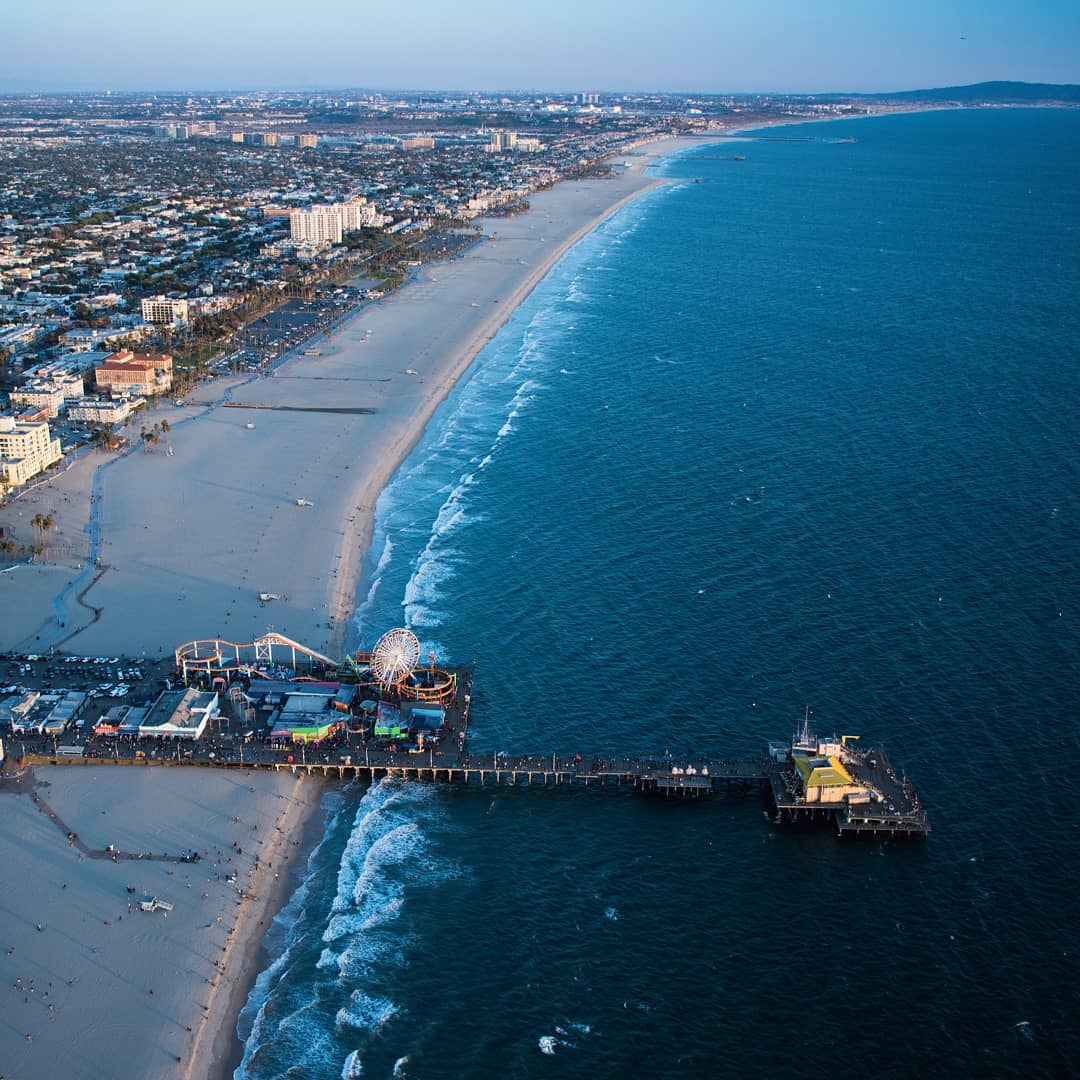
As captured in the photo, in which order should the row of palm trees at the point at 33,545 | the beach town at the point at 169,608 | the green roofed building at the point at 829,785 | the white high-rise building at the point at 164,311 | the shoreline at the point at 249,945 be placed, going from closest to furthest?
1. the shoreline at the point at 249,945
2. the beach town at the point at 169,608
3. the green roofed building at the point at 829,785
4. the row of palm trees at the point at 33,545
5. the white high-rise building at the point at 164,311

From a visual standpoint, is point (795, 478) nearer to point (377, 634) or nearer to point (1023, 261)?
point (377, 634)

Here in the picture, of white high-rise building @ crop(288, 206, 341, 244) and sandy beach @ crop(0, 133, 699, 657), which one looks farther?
white high-rise building @ crop(288, 206, 341, 244)

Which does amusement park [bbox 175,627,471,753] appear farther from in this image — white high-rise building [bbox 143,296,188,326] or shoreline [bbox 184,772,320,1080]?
white high-rise building [bbox 143,296,188,326]

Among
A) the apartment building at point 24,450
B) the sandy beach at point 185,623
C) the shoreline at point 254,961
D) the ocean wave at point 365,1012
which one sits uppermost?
the apartment building at point 24,450

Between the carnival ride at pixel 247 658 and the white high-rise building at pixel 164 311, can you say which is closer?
the carnival ride at pixel 247 658

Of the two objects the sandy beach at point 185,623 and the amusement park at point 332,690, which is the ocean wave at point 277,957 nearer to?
the sandy beach at point 185,623

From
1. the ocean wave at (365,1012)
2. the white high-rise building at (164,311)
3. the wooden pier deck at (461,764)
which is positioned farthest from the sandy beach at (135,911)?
the white high-rise building at (164,311)

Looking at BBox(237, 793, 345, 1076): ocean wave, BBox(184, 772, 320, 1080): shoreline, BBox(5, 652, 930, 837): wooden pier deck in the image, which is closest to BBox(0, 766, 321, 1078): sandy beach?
BBox(184, 772, 320, 1080): shoreline
